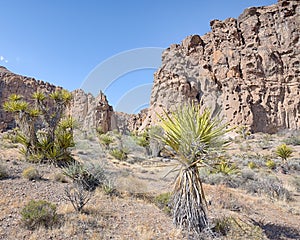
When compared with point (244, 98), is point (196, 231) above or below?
below

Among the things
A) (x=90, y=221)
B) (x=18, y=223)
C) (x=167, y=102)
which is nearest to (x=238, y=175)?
(x=90, y=221)

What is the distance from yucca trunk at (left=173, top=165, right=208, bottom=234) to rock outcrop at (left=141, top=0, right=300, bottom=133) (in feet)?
72.2

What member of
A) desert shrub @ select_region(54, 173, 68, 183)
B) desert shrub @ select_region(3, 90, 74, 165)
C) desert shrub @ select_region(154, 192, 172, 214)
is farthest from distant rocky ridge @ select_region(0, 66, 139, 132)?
desert shrub @ select_region(154, 192, 172, 214)

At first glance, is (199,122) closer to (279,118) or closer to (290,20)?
(279,118)

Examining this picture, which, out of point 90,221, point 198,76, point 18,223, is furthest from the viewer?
point 198,76

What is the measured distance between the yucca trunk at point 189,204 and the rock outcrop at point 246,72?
22.0 meters

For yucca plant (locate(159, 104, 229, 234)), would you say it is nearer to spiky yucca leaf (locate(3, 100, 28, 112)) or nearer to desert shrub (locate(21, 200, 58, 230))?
desert shrub (locate(21, 200, 58, 230))

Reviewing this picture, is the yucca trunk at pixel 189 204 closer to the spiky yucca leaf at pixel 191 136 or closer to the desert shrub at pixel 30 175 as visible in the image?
the spiky yucca leaf at pixel 191 136

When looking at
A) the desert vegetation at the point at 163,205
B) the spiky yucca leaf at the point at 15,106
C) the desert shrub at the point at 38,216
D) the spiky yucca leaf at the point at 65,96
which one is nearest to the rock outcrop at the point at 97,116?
the spiky yucca leaf at the point at 65,96

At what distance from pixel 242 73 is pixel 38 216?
2975 cm

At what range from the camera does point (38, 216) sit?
358 centimetres

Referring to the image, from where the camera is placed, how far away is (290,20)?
27.7 metres

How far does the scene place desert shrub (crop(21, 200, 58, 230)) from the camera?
353 centimetres

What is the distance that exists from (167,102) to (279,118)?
13971 millimetres
